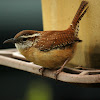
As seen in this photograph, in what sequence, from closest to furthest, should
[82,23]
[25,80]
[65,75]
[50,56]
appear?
1. [65,75]
2. [50,56]
3. [82,23]
4. [25,80]

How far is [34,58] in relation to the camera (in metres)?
2.07

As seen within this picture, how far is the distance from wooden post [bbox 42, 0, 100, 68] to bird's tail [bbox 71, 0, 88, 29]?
0.10ft

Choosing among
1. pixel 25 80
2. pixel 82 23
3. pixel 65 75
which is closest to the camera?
pixel 65 75

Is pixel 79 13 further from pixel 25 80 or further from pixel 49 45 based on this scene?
pixel 25 80

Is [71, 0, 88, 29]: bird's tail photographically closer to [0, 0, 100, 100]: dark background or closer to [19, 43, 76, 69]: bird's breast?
[19, 43, 76, 69]: bird's breast

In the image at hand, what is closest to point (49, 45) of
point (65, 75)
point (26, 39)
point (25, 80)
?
point (26, 39)

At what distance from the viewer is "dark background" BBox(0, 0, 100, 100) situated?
3.42 m

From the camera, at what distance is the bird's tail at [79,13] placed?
6.79 ft

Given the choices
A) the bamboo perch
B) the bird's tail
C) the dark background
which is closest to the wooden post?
the bird's tail

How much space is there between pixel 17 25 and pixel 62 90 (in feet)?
3.38

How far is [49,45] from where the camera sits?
6.72 feet

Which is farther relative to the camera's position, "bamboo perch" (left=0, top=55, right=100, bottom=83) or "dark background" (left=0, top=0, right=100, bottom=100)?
"dark background" (left=0, top=0, right=100, bottom=100)

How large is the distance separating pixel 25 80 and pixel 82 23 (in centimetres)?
181

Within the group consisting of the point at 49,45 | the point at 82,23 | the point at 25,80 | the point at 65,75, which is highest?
the point at 82,23
